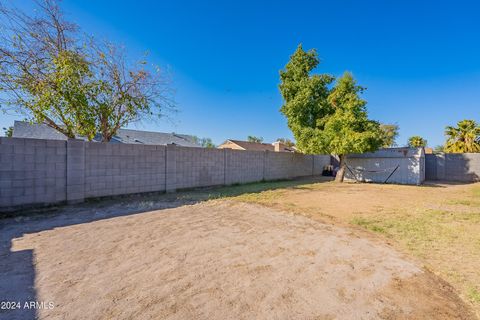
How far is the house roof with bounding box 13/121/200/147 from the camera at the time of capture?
14.8 m

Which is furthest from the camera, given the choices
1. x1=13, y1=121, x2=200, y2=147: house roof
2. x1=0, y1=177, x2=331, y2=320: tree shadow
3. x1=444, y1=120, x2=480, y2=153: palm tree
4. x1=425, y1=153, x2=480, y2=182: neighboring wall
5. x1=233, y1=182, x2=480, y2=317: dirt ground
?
x1=444, y1=120, x2=480, y2=153: palm tree

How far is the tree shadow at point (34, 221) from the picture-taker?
207 centimetres

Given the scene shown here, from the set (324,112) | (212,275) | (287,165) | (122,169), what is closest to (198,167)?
(122,169)

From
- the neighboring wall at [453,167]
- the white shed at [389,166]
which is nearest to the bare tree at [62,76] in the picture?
the white shed at [389,166]

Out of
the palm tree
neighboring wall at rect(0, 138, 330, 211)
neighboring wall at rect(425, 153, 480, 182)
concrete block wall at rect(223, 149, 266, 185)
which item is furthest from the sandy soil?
the palm tree

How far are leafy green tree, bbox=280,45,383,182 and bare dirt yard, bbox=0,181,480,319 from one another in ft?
19.6

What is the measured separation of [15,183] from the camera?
15.7 feet

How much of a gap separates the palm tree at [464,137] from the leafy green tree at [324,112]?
515 inches

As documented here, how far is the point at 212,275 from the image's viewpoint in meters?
2.49

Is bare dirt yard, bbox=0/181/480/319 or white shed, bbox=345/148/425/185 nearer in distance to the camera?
bare dirt yard, bbox=0/181/480/319

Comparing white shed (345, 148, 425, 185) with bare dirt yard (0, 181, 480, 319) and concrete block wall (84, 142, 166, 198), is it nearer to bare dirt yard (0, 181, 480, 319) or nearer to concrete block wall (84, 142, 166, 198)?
bare dirt yard (0, 181, 480, 319)

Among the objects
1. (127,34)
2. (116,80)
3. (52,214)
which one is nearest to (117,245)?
(52,214)

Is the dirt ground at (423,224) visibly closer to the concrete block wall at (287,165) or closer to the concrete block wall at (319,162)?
the concrete block wall at (287,165)

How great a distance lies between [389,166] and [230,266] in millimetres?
13175
